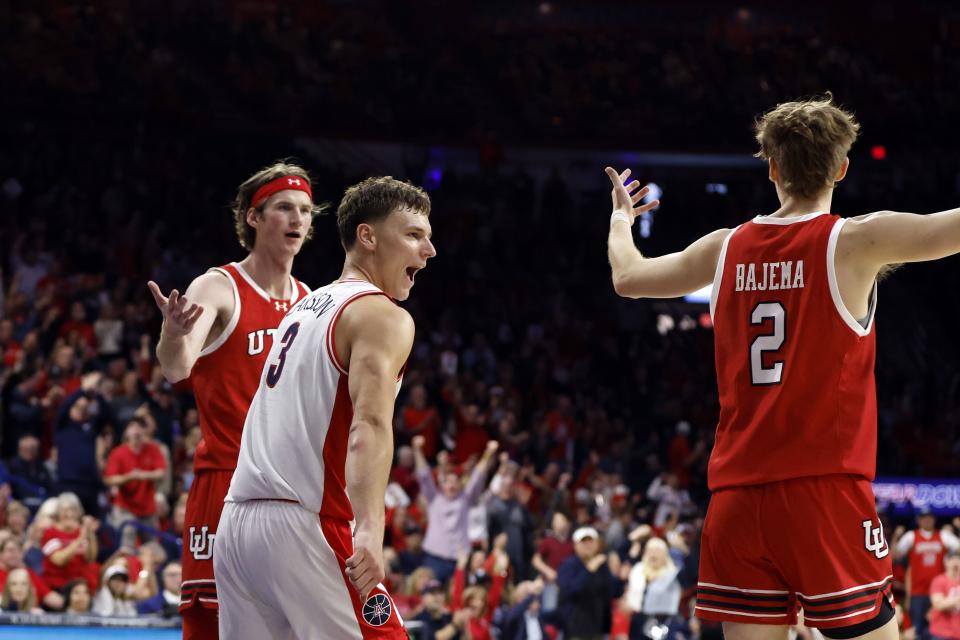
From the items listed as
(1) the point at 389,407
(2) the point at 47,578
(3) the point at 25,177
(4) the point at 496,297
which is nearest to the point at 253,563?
(1) the point at 389,407

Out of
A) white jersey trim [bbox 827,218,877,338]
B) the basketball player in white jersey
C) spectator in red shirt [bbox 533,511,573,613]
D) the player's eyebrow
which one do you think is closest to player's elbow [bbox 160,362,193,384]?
the basketball player in white jersey

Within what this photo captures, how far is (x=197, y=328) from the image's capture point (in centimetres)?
557

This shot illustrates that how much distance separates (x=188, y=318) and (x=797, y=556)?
271 centimetres

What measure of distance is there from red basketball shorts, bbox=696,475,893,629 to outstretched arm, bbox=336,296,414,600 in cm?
108

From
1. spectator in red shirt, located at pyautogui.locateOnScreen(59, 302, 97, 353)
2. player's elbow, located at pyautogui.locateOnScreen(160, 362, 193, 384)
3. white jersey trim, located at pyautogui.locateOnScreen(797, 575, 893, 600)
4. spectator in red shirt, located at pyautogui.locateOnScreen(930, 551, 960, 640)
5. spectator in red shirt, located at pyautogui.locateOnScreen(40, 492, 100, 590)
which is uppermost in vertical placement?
spectator in red shirt, located at pyautogui.locateOnScreen(59, 302, 97, 353)

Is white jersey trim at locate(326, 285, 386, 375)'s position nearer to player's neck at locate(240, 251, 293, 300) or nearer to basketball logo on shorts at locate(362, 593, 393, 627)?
basketball logo on shorts at locate(362, 593, 393, 627)

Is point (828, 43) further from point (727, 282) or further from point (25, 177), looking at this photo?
point (727, 282)

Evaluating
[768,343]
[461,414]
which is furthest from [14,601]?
[768,343]

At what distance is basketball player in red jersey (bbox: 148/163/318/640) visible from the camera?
5418 mm

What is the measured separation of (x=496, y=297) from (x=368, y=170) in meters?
4.19

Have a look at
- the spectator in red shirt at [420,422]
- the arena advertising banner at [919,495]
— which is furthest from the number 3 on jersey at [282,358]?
the arena advertising banner at [919,495]

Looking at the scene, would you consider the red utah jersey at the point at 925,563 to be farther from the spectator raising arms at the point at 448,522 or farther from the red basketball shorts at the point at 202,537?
the red basketball shorts at the point at 202,537

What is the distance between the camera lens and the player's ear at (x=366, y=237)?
4.39 m

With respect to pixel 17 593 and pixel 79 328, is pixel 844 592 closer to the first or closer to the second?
pixel 17 593
